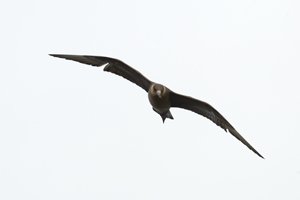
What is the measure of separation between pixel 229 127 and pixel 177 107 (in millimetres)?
1520

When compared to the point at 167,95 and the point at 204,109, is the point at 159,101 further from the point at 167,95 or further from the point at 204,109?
the point at 204,109

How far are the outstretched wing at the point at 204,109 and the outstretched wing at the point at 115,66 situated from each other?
89 cm

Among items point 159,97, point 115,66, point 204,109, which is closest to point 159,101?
point 159,97

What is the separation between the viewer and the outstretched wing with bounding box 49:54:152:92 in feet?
42.0

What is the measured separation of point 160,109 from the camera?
12.4 metres

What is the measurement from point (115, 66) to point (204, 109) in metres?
2.68

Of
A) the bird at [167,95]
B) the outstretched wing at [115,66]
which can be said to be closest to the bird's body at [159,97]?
the bird at [167,95]

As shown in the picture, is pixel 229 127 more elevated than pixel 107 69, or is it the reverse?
pixel 107 69

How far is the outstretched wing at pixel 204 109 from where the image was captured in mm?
12883

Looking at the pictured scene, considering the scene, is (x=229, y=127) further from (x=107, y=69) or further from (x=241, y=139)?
(x=107, y=69)

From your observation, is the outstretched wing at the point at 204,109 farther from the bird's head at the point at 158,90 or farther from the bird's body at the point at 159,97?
the bird's head at the point at 158,90

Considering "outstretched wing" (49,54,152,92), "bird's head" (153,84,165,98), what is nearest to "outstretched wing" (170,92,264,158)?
"bird's head" (153,84,165,98)

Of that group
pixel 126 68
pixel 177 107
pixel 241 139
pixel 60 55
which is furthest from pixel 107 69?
pixel 241 139

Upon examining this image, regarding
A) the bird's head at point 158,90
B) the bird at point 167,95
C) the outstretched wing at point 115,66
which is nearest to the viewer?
the bird's head at point 158,90
